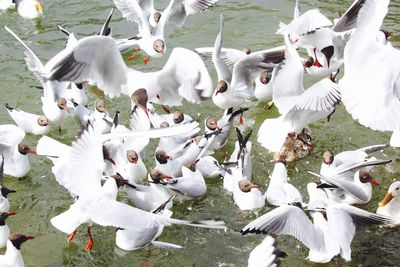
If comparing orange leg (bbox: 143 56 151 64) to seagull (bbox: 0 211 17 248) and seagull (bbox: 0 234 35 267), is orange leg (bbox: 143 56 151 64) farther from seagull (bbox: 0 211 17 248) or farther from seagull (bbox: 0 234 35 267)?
seagull (bbox: 0 234 35 267)

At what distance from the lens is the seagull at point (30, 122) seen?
7.53 m

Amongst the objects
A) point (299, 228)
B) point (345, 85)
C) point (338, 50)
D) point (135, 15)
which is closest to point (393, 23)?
point (338, 50)

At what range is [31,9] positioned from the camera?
10734 mm

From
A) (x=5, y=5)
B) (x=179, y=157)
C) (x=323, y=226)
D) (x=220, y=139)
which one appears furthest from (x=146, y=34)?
(x=323, y=226)

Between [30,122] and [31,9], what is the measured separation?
12.2 ft

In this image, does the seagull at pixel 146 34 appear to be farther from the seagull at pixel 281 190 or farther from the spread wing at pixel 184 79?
the seagull at pixel 281 190

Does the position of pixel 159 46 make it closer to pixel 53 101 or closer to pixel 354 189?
pixel 53 101

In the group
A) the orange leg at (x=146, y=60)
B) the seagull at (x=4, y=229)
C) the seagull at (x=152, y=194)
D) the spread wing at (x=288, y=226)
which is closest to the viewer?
the spread wing at (x=288, y=226)

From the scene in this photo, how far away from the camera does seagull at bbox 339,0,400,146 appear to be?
231 inches

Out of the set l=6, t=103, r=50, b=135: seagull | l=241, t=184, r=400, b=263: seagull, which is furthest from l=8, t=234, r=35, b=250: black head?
l=6, t=103, r=50, b=135: seagull

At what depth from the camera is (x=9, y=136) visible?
688 cm

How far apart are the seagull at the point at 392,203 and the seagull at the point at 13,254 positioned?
3.00m

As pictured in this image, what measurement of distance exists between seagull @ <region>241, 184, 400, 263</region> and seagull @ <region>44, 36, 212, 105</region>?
2.01 metres

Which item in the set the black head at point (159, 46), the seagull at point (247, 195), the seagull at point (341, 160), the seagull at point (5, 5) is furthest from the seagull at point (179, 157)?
the seagull at point (5, 5)
